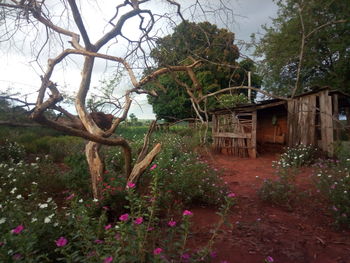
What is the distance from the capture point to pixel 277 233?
316 cm

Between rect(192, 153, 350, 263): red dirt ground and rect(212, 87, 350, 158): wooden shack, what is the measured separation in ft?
10.4

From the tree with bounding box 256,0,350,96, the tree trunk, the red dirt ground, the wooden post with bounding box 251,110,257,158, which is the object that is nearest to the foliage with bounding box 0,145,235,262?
the tree trunk

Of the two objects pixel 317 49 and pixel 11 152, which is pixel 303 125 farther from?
pixel 11 152

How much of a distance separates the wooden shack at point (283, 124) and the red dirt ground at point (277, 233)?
317 cm

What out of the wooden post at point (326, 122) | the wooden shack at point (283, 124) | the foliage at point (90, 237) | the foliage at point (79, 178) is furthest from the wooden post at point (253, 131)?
the foliage at point (90, 237)

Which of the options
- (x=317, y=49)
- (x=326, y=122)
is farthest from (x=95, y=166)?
(x=317, y=49)

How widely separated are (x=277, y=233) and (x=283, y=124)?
9052mm

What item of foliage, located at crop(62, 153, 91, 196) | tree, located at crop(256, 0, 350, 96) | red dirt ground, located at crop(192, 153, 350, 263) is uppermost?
tree, located at crop(256, 0, 350, 96)

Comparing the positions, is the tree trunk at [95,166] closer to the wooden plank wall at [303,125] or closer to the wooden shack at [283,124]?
the wooden shack at [283,124]

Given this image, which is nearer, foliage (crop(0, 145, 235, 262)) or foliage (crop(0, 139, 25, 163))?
foliage (crop(0, 145, 235, 262))

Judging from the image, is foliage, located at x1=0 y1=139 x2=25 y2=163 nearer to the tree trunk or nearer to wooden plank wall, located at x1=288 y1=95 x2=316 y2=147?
the tree trunk

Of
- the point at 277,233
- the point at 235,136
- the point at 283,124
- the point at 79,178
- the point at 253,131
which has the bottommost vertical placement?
the point at 277,233

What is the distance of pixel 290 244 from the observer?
2.86 metres

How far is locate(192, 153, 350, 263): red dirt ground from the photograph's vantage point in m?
2.62
